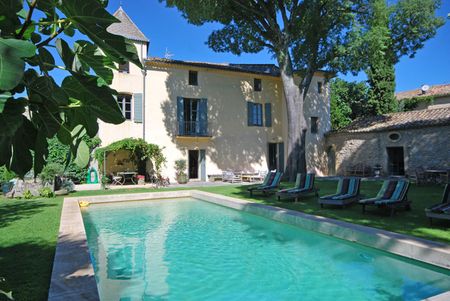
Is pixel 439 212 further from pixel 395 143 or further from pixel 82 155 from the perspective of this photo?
pixel 395 143

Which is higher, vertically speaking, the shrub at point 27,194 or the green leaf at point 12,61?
the green leaf at point 12,61

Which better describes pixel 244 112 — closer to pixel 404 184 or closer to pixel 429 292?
pixel 404 184

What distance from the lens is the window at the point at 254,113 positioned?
2306 cm

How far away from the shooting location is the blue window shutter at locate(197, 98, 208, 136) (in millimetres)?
21045

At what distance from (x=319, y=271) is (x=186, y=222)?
467 cm

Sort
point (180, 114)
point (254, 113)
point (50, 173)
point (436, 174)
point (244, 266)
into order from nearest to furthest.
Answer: point (244, 266) → point (50, 173) → point (436, 174) → point (180, 114) → point (254, 113)

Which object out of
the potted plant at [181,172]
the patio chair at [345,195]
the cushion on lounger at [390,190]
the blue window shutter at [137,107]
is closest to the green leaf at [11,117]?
the cushion on lounger at [390,190]

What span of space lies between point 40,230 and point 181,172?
1313cm

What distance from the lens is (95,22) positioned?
640 millimetres

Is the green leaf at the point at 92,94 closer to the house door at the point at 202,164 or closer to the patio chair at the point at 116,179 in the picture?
the patio chair at the point at 116,179

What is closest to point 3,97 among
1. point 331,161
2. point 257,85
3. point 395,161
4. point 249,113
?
point 249,113

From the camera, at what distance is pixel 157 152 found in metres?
19.1

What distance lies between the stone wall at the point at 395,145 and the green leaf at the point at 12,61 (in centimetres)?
2165

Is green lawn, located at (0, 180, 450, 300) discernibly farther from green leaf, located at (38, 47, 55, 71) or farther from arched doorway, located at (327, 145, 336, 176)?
arched doorway, located at (327, 145, 336, 176)
